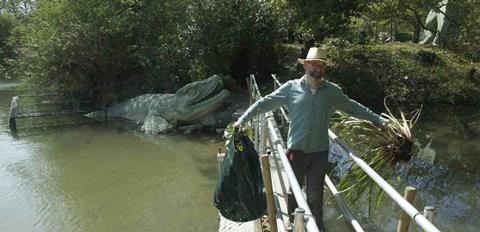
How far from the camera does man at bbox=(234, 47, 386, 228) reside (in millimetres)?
3432

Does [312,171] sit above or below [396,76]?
below

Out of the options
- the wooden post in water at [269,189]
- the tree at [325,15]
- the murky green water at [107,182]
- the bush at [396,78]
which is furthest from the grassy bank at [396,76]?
the wooden post in water at [269,189]

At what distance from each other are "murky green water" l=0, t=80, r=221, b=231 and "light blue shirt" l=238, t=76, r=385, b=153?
107 inches

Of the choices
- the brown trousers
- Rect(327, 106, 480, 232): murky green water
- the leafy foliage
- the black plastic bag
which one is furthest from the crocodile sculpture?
the black plastic bag

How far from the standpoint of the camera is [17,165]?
898cm

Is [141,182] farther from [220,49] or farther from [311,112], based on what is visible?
[220,49]

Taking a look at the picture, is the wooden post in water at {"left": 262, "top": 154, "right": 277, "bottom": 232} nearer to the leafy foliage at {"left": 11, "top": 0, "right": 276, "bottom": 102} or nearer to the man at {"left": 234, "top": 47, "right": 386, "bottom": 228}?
the man at {"left": 234, "top": 47, "right": 386, "bottom": 228}

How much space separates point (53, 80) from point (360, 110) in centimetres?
1368

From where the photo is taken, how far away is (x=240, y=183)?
347cm

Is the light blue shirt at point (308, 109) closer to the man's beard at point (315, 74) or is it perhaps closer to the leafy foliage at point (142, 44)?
the man's beard at point (315, 74)

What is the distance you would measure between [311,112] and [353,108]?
0.38 meters

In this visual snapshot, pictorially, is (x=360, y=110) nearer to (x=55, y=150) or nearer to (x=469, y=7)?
(x=55, y=150)

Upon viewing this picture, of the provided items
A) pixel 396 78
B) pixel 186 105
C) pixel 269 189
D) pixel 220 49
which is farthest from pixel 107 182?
pixel 396 78

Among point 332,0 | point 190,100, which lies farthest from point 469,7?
point 190,100
